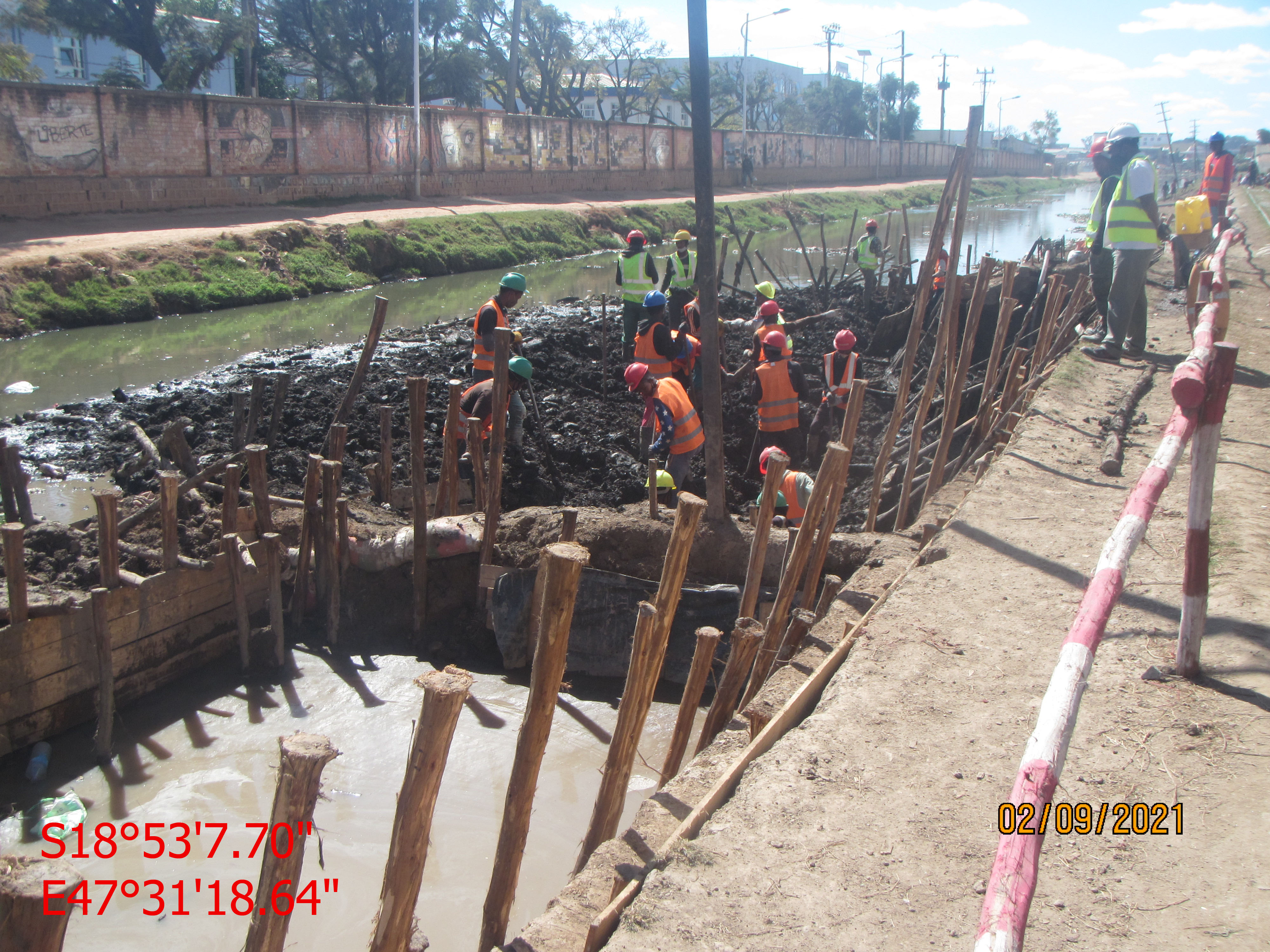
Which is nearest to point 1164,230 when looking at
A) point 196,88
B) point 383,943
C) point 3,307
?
point 383,943

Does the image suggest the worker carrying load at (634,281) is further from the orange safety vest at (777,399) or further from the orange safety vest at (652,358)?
the orange safety vest at (777,399)

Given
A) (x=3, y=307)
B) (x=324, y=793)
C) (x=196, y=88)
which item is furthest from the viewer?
(x=196, y=88)

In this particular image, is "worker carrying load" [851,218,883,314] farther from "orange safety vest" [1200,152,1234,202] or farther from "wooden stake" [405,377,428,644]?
"wooden stake" [405,377,428,644]

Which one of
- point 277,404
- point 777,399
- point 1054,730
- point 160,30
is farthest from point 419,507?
point 160,30

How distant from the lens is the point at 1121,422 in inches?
254

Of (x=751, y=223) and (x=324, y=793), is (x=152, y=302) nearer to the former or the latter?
(x=324, y=793)

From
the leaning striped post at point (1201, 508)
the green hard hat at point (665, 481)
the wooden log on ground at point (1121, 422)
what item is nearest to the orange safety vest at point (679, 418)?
the green hard hat at point (665, 481)

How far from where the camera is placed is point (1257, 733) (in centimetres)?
280

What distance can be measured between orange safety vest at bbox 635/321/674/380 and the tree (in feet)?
90.0

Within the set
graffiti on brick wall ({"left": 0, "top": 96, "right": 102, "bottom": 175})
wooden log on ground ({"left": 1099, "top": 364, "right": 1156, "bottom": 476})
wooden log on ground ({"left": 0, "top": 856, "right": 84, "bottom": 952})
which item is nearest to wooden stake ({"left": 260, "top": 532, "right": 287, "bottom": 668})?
wooden log on ground ({"left": 0, "top": 856, "right": 84, "bottom": 952})

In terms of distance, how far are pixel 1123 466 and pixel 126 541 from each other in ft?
20.5

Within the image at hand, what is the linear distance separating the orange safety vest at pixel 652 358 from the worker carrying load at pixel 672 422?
4.80ft

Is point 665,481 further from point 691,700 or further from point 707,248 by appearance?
point 691,700

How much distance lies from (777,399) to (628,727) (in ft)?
17.7
